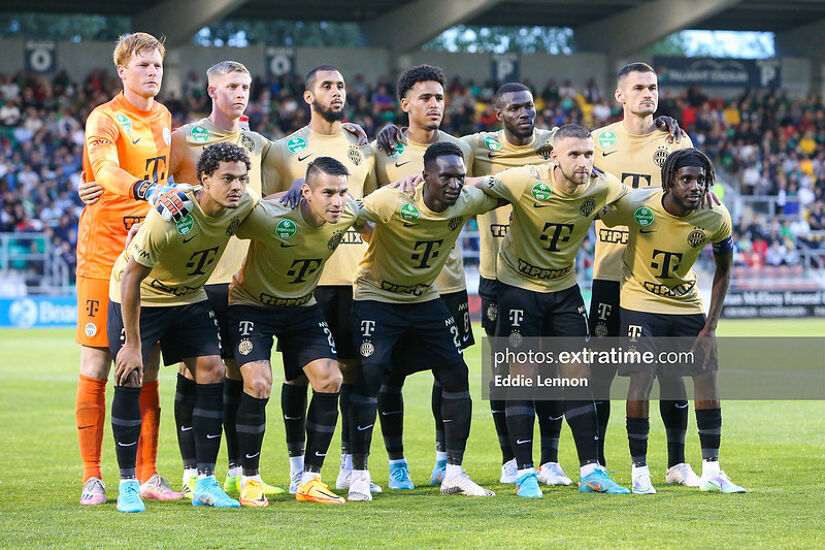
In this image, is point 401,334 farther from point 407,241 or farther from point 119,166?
point 119,166

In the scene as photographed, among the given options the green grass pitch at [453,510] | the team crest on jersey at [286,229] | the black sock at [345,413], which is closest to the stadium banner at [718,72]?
the green grass pitch at [453,510]

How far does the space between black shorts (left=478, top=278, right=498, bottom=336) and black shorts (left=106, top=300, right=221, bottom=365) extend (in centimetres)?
194

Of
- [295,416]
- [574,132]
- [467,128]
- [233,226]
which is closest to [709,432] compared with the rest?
[574,132]

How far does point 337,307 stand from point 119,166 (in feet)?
5.70

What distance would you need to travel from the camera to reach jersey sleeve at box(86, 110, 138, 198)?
6797mm

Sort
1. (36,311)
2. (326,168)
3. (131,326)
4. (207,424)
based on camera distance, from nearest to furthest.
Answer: (131,326) < (326,168) < (207,424) < (36,311)

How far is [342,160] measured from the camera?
26.1 ft

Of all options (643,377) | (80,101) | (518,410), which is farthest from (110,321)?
(80,101)

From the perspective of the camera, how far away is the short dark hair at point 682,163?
7348mm

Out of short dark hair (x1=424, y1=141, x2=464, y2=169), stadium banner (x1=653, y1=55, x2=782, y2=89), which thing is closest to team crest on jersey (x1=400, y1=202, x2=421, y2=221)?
short dark hair (x1=424, y1=141, x2=464, y2=169)

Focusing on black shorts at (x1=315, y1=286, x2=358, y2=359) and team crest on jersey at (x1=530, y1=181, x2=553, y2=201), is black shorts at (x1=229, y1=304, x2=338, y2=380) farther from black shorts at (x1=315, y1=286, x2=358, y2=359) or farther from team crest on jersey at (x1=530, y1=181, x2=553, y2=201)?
team crest on jersey at (x1=530, y1=181, x2=553, y2=201)

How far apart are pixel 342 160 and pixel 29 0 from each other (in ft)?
90.6

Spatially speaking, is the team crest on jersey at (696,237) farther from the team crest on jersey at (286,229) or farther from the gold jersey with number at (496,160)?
the team crest on jersey at (286,229)

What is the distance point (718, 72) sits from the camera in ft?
128
